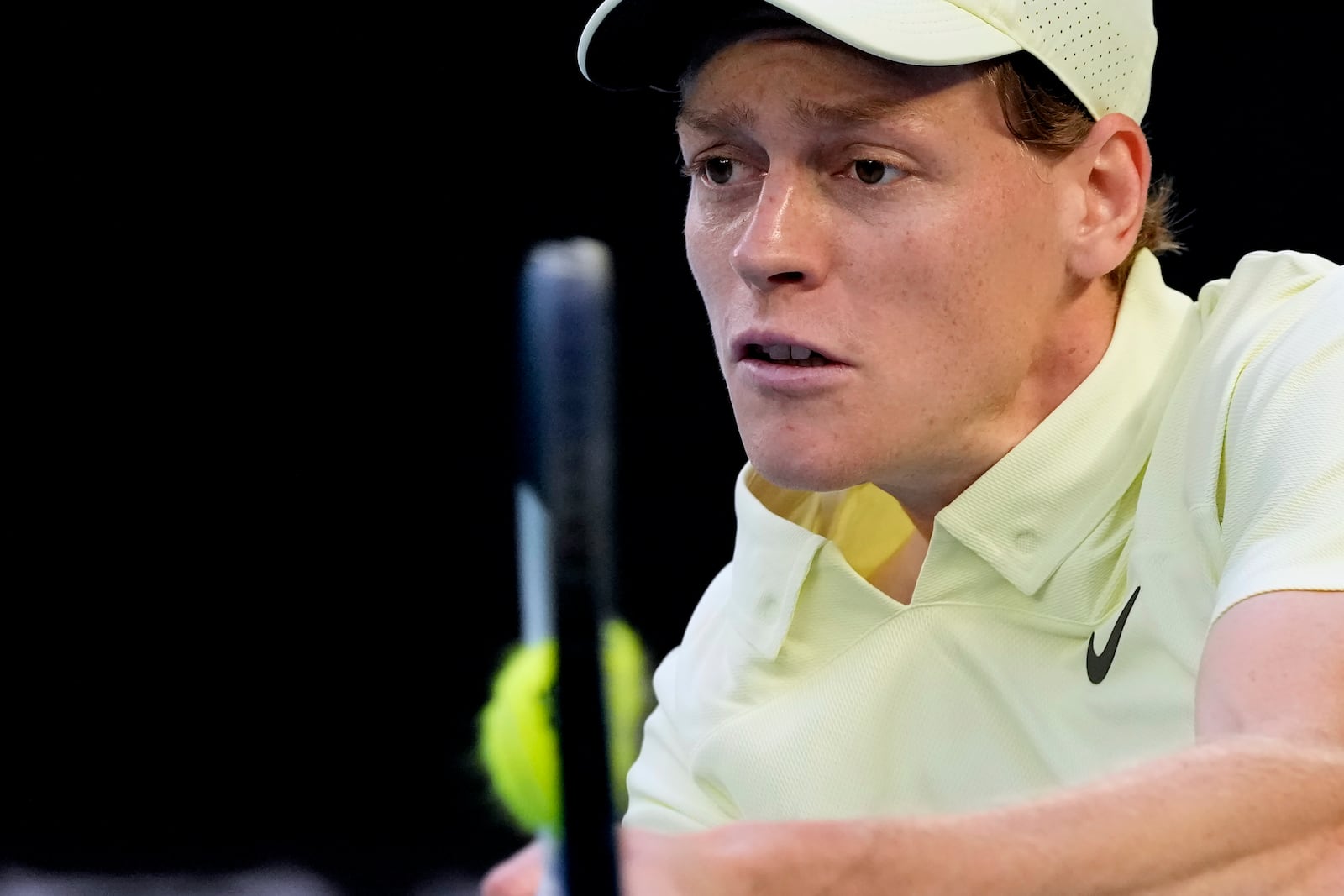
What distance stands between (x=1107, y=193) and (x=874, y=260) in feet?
0.88

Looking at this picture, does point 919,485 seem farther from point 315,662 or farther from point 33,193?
point 33,193

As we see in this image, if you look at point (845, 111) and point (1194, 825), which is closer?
point (1194, 825)

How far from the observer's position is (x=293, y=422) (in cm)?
235

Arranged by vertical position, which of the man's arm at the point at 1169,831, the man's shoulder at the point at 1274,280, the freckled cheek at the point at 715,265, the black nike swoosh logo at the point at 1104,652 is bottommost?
the black nike swoosh logo at the point at 1104,652

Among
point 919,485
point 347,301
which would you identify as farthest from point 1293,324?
point 347,301

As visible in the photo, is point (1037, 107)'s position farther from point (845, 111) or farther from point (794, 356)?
point (794, 356)

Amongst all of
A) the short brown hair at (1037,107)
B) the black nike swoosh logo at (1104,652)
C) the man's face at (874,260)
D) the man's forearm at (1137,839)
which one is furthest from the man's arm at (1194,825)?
the short brown hair at (1037,107)

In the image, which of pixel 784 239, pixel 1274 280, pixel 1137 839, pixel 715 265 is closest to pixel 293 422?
pixel 715 265

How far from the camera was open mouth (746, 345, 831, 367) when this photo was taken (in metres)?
1.32

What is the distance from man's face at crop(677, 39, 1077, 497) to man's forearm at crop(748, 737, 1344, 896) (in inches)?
19.3

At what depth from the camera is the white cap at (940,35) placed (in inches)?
48.9

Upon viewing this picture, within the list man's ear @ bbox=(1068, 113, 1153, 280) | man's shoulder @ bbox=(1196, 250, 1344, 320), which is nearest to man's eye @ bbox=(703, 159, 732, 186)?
man's ear @ bbox=(1068, 113, 1153, 280)

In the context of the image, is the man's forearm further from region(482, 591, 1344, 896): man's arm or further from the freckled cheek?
the freckled cheek

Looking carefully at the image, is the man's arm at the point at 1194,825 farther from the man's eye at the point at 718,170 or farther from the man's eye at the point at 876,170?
the man's eye at the point at 718,170
